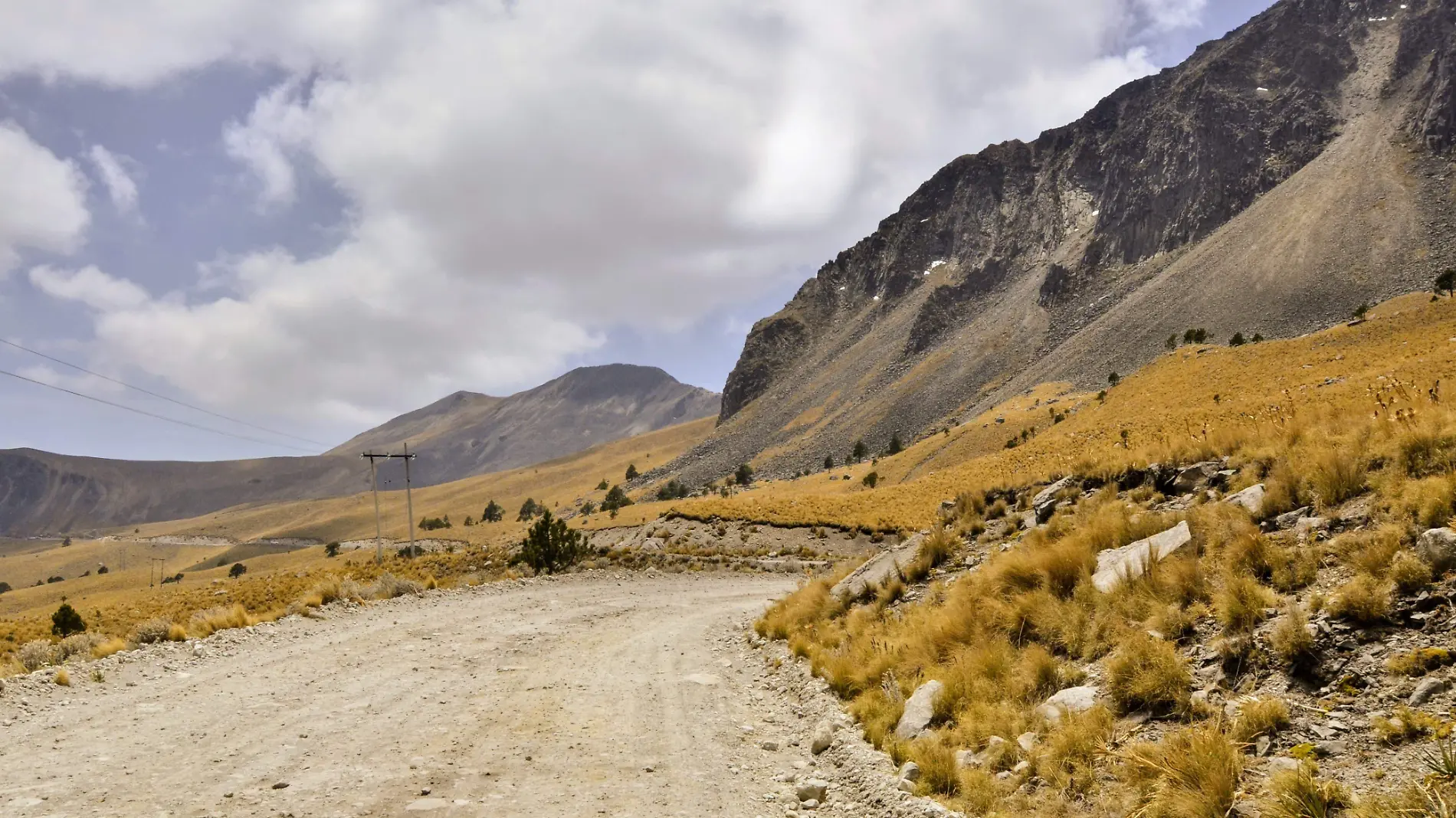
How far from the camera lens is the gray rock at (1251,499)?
824 centimetres

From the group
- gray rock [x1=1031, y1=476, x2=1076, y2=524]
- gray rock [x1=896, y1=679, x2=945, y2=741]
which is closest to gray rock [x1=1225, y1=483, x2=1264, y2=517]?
gray rock [x1=1031, y1=476, x2=1076, y2=524]

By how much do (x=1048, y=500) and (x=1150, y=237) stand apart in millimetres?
118926

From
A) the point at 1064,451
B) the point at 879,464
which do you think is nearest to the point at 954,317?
the point at 879,464

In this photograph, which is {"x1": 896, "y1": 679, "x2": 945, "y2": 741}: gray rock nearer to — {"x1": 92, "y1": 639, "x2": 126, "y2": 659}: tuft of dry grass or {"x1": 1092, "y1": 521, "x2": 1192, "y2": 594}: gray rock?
{"x1": 1092, "y1": 521, "x2": 1192, "y2": 594}: gray rock

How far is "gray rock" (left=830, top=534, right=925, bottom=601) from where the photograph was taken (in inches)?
551

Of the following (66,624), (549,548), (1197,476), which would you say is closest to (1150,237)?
(549,548)

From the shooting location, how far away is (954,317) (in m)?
129

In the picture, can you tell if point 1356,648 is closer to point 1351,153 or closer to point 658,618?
point 658,618

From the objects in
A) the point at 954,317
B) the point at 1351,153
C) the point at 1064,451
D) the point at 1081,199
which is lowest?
the point at 1064,451

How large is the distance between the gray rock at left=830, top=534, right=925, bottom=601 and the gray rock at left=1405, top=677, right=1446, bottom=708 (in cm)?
892

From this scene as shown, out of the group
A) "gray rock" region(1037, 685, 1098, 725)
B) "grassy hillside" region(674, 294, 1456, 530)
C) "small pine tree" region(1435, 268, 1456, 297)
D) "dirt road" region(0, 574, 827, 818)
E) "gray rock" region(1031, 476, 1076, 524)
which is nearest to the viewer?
"gray rock" region(1037, 685, 1098, 725)

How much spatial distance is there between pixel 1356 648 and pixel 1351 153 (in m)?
121

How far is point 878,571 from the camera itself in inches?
572

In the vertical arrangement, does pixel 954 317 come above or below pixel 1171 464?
above
